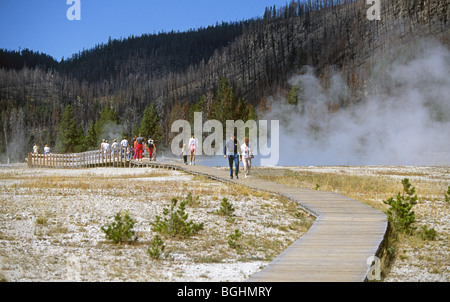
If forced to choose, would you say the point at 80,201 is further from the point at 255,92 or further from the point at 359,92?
the point at 255,92

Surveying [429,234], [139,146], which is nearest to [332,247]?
[429,234]

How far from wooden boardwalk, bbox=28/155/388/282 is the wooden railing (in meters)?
21.0

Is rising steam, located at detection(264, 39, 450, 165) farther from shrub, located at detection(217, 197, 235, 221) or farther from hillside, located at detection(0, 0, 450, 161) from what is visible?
shrub, located at detection(217, 197, 235, 221)

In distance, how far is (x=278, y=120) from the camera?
8775 centimetres

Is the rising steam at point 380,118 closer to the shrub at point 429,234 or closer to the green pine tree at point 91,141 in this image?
the green pine tree at point 91,141

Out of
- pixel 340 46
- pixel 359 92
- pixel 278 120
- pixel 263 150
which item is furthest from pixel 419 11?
pixel 263 150

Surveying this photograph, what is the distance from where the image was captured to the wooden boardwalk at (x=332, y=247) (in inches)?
261

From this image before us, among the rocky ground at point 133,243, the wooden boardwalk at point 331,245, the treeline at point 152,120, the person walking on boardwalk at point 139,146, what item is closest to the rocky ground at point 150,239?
the rocky ground at point 133,243

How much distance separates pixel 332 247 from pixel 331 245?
0.46 feet

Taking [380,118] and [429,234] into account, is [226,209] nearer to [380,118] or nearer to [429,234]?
[429,234]

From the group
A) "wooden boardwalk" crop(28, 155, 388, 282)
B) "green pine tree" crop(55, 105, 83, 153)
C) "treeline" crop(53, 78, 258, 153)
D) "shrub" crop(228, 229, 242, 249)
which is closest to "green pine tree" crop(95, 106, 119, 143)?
"treeline" crop(53, 78, 258, 153)

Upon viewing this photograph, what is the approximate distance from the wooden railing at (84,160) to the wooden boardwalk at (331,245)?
21013 mm

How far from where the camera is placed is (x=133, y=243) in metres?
9.52

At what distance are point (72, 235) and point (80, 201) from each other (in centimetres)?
425
